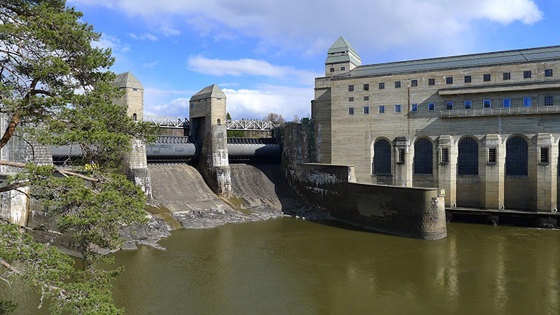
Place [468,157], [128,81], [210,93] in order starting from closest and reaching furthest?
1. [128,81]
2. [468,157]
3. [210,93]

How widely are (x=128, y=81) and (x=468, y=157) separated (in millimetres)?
33745

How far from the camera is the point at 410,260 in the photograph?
84.6 ft

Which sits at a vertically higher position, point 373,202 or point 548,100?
point 548,100

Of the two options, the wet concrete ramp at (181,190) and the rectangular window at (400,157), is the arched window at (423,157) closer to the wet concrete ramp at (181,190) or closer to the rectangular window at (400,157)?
the rectangular window at (400,157)

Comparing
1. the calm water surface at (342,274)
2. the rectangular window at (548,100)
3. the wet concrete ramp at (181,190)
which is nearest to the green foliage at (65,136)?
the calm water surface at (342,274)

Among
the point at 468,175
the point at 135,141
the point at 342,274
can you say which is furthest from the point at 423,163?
the point at 135,141

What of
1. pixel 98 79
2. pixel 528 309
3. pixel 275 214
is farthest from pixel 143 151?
pixel 528 309

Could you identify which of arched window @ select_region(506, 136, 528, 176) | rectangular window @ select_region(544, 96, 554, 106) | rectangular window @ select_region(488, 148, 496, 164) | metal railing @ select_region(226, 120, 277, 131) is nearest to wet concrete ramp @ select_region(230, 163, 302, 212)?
metal railing @ select_region(226, 120, 277, 131)

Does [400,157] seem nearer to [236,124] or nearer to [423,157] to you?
[423,157]

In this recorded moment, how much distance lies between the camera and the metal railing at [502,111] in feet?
112

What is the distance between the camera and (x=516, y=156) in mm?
36500

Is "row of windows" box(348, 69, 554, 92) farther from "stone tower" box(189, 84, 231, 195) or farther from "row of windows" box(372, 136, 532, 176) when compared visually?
"stone tower" box(189, 84, 231, 195)

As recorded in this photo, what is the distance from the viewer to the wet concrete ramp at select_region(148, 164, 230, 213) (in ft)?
124

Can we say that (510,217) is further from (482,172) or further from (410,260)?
(410,260)
